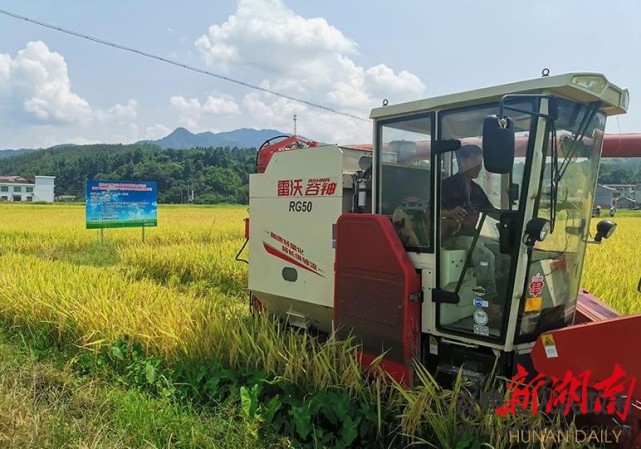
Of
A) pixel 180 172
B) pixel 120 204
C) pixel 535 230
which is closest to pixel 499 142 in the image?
pixel 535 230

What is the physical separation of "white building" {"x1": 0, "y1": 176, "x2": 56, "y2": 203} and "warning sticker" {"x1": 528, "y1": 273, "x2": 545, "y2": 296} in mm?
98109

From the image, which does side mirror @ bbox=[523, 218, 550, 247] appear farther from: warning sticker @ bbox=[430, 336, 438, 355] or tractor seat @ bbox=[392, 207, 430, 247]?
warning sticker @ bbox=[430, 336, 438, 355]

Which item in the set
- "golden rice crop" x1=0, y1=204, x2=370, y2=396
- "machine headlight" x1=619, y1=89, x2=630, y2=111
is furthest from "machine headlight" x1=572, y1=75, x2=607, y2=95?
"golden rice crop" x1=0, y1=204, x2=370, y2=396

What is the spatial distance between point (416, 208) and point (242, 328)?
192cm

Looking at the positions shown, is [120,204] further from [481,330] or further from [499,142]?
[499,142]

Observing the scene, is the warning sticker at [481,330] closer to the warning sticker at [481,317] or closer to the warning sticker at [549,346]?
the warning sticker at [481,317]

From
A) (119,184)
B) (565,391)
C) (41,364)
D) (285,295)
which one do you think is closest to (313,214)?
(285,295)

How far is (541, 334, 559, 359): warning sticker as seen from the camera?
3082 mm

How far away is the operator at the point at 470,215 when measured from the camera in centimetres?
338

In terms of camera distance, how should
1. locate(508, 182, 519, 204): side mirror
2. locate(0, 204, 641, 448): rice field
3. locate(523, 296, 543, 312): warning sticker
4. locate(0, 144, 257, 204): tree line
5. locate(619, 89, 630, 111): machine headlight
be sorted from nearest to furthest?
locate(508, 182, 519, 204): side mirror, locate(523, 296, 543, 312): warning sticker, locate(619, 89, 630, 111): machine headlight, locate(0, 204, 641, 448): rice field, locate(0, 144, 257, 204): tree line

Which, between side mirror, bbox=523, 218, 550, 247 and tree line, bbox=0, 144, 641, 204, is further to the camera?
tree line, bbox=0, 144, 641, 204

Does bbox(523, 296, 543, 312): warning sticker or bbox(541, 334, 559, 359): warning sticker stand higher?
bbox(523, 296, 543, 312): warning sticker

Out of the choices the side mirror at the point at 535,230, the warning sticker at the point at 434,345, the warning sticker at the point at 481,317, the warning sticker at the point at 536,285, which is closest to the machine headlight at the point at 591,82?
the side mirror at the point at 535,230

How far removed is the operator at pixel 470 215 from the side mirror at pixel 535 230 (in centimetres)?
24
